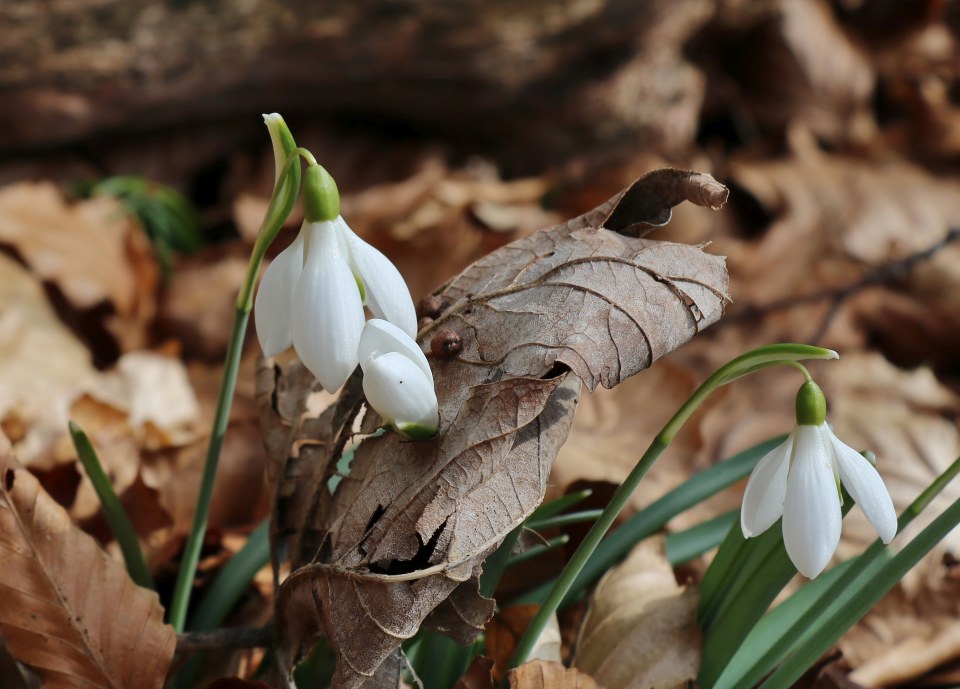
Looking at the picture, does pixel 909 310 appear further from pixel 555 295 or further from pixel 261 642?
pixel 261 642

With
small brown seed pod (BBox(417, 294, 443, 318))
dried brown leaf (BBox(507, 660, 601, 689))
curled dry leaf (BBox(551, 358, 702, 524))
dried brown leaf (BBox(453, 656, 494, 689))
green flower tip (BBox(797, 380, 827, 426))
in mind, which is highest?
green flower tip (BBox(797, 380, 827, 426))

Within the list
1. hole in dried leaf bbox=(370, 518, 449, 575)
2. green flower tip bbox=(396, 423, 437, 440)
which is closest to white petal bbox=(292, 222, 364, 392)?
green flower tip bbox=(396, 423, 437, 440)

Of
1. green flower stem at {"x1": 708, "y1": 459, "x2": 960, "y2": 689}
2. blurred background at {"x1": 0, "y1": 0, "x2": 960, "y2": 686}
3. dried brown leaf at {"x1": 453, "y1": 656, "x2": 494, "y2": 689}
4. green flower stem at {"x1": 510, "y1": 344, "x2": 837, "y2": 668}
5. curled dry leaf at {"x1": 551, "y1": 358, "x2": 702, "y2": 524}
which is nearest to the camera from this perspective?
green flower stem at {"x1": 510, "y1": 344, "x2": 837, "y2": 668}

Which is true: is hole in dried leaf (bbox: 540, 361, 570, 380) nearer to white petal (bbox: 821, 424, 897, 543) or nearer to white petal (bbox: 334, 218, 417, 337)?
white petal (bbox: 334, 218, 417, 337)

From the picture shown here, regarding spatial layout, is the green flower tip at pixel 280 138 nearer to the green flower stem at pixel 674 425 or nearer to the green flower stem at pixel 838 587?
the green flower stem at pixel 674 425

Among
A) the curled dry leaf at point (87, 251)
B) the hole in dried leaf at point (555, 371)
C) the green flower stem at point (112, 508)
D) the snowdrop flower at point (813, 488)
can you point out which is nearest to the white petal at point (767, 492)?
the snowdrop flower at point (813, 488)

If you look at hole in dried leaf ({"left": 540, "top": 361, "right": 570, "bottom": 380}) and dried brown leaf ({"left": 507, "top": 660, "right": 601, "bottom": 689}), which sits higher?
hole in dried leaf ({"left": 540, "top": 361, "right": 570, "bottom": 380})
